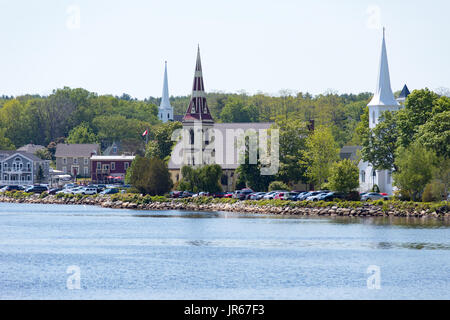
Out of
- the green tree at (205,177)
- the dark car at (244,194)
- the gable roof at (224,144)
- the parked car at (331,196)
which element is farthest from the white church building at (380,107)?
the gable roof at (224,144)

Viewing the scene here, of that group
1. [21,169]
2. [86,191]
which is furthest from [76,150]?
[86,191]

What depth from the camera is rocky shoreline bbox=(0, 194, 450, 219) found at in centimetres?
7537

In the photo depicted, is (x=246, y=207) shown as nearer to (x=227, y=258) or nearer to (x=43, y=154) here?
(x=227, y=258)

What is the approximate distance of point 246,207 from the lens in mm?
88688

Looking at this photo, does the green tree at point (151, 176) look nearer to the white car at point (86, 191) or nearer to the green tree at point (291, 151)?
the green tree at point (291, 151)

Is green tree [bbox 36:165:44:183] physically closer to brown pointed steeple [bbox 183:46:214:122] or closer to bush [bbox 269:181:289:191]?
brown pointed steeple [bbox 183:46:214:122]

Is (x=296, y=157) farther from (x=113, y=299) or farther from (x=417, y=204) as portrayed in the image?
(x=113, y=299)

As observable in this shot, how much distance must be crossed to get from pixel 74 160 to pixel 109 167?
45.3ft

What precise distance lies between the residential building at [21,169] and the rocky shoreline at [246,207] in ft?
101

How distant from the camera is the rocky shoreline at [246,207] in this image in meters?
75.4

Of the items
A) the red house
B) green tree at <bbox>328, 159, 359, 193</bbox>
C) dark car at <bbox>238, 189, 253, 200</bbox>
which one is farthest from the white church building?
the red house

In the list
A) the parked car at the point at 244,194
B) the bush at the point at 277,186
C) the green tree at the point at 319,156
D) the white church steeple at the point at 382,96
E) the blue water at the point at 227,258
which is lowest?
the blue water at the point at 227,258
